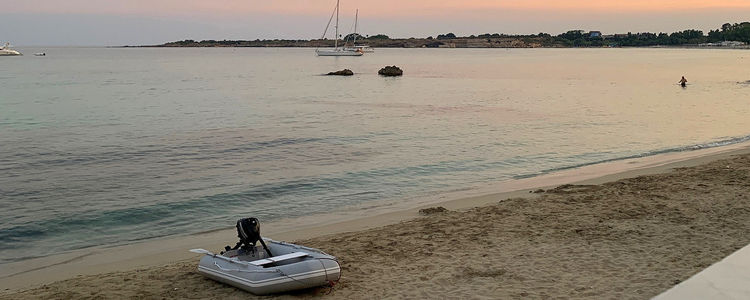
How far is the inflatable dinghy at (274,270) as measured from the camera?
8.59 metres

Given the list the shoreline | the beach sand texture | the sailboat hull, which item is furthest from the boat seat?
the sailboat hull

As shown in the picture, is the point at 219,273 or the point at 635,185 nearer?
the point at 219,273

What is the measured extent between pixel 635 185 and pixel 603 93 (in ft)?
139

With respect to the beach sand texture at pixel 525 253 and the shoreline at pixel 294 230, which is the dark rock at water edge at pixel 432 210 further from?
the beach sand texture at pixel 525 253

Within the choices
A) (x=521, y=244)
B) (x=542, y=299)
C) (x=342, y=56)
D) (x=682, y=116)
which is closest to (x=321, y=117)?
(x=682, y=116)

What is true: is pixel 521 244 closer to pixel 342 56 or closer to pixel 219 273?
pixel 219 273

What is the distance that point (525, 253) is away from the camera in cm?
1004

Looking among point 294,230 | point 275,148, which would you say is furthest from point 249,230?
point 275,148

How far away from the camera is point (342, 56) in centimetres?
16362

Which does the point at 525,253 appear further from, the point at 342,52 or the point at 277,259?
the point at 342,52

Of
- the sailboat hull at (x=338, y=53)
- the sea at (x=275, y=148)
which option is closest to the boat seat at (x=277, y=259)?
the sea at (x=275, y=148)

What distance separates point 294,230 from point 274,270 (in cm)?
477

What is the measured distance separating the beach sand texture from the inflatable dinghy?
0.54 ft

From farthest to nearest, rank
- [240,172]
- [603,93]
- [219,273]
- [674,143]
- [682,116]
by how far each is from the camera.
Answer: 1. [603,93]
2. [682,116]
3. [674,143]
4. [240,172]
5. [219,273]
